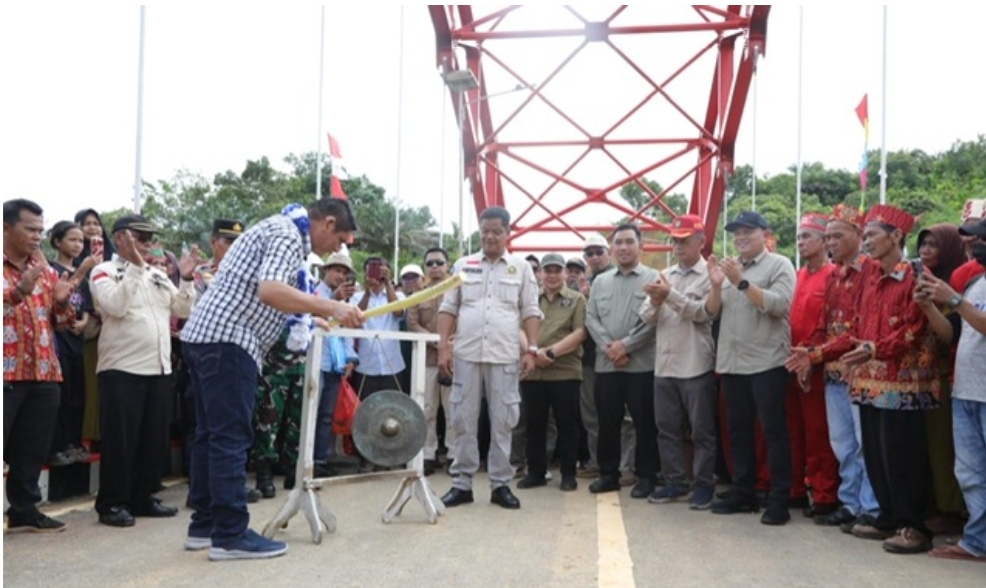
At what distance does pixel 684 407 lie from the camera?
5.91 m

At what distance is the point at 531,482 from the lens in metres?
6.36

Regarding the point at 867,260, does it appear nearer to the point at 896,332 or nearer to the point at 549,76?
the point at 896,332

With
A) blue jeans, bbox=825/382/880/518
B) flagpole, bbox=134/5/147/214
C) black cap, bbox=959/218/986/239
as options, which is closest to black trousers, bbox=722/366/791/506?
blue jeans, bbox=825/382/880/518

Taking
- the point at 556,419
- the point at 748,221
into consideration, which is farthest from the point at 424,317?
the point at 748,221

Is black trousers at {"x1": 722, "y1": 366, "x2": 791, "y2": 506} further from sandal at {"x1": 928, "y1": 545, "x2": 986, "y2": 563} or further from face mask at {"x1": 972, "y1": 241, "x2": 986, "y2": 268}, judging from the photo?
face mask at {"x1": 972, "y1": 241, "x2": 986, "y2": 268}

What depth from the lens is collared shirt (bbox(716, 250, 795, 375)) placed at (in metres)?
5.24

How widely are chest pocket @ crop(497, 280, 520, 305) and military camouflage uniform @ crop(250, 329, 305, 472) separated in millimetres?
1500

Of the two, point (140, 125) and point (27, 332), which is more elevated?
point (140, 125)

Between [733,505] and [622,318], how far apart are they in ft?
5.08

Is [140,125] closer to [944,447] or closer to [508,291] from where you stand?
[508,291]

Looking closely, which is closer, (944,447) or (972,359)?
(972,359)

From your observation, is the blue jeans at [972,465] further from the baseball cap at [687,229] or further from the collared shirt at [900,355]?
the baseball cap at [687,229]

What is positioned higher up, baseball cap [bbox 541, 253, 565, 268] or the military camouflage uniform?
baseball cap [bbox 541, 253, 565, 268]

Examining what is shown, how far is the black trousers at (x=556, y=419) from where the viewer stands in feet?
21.0
